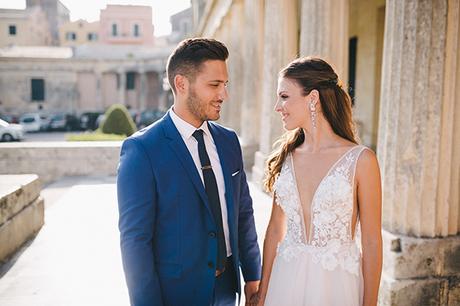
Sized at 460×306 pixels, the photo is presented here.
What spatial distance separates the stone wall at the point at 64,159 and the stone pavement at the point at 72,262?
322 centimetres

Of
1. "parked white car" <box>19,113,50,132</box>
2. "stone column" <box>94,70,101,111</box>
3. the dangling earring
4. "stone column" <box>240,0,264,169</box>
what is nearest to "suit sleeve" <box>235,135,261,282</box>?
the dangling earring

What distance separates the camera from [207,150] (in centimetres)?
262

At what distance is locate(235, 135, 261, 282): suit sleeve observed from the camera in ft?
9.43

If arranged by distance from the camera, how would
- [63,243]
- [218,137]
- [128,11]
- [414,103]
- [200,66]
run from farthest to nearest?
[128,11]
[63,243]
[414,103]
[218,137]
[200,66]

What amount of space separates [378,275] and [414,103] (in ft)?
7.26

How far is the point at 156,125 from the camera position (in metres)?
2.51

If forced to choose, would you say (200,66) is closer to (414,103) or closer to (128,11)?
(414,103)

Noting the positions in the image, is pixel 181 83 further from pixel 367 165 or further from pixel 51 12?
pixel 51 12

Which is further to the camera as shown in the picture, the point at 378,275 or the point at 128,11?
the point at 128,11

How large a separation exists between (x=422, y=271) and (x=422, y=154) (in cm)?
106

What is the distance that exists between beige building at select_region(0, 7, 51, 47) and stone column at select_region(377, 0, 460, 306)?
5499 centimetres

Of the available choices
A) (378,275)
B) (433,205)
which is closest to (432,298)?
(433,205)

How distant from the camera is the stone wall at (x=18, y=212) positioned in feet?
18.4

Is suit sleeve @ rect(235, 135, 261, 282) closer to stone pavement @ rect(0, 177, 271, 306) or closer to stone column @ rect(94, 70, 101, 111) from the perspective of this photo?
stone pavement @ rect(0, 177, 271, 306)
